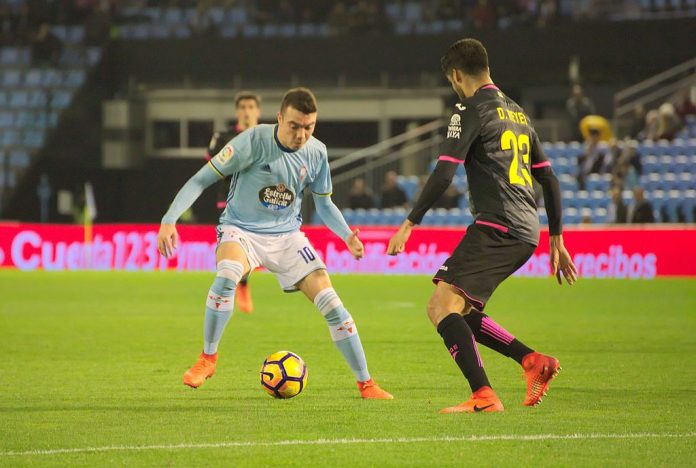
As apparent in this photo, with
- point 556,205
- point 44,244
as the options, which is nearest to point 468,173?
point 556,205

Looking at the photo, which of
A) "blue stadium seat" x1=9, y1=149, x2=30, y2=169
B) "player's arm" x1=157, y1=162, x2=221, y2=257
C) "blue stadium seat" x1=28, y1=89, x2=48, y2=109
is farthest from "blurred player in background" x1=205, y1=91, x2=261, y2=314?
"blue stadium seat" x1=28, y1=89, x2=48, y2=109

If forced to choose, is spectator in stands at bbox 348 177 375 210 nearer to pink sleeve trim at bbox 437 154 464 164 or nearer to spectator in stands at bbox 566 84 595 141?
spectator in stands at bbox 566 84 595 141

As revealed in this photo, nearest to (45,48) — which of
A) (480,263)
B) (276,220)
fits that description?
(276,220)

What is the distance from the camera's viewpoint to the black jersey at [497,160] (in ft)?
23.5

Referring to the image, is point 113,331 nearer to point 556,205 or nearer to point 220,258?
point 220,258

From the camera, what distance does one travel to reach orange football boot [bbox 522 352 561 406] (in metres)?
7.35

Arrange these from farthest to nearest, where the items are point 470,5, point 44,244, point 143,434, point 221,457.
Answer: point 470,5 < point 44,244 < point 143,434 < point 221,457

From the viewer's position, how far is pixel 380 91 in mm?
34438

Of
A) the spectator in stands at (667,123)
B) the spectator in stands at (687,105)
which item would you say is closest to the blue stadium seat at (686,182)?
the spectator in stands at (667,123)

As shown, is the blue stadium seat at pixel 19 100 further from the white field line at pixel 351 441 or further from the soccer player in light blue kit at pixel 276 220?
the white field line at pixel 351 441

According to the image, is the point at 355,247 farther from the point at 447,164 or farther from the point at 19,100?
the point at 19,100

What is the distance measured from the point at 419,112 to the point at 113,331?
72.2ft

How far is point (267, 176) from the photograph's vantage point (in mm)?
8336

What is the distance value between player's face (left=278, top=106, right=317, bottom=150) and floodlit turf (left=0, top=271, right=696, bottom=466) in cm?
167
